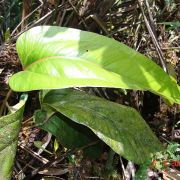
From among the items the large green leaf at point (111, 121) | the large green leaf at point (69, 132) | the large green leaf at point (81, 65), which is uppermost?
the large green leaf at point (81, 65)

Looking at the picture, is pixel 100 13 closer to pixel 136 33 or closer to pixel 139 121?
pixel 136 33

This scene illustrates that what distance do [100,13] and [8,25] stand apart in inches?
15.6

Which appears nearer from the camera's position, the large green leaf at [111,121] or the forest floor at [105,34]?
the large green leaf at [111,121]

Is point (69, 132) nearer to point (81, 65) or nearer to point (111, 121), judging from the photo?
point (111, 121)

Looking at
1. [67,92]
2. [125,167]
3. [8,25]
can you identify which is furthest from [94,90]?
[8,25]

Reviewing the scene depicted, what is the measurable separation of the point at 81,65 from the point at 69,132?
0.92 ft

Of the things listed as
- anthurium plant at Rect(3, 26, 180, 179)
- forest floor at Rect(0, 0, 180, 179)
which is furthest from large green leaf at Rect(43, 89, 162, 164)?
forest floor at Rect(0, 0, 180, 179)

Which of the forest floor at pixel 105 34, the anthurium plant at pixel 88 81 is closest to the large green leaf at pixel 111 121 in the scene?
the anthurium plant at pixel 88 81

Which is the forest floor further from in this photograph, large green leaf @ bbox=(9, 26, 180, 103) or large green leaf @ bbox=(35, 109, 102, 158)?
large green leaf @ bbox=(9, 26, 180, 103)

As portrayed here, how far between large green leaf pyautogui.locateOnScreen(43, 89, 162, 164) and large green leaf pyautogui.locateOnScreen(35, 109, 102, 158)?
7 cm

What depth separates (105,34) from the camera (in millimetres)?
1523

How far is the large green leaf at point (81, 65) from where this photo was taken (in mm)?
1033

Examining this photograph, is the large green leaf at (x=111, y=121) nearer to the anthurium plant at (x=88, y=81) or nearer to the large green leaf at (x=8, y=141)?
the anthurium plant at (x=88, y=81)

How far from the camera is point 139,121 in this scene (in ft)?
4.00
